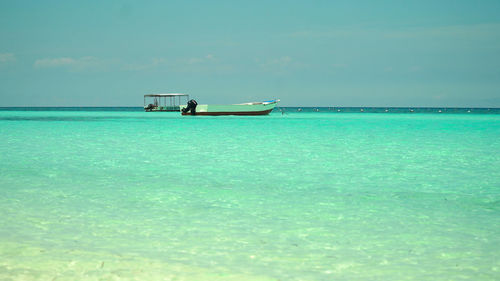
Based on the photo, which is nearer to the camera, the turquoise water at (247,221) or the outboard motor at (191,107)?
the turquoise water at (247,221)

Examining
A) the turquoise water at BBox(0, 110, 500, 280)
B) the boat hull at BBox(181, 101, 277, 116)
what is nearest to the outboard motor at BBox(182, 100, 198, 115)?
the boat hull at BBox(181, 101, 277, 116)

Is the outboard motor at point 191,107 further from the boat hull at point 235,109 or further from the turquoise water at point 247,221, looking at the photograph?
the turquoise water at point 247,221

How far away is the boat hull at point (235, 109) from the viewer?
62.0m

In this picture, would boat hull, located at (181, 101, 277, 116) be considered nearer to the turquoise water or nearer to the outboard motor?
the outboard motor

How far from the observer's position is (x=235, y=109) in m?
62.0

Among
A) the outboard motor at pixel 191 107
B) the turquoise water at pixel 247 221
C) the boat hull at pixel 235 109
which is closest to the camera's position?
the turquoise water at pixel 247 221

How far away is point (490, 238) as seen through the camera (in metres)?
5.44

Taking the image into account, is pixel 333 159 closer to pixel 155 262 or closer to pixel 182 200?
pixel 182 200

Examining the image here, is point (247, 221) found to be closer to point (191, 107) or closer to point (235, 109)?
point (235, 109)

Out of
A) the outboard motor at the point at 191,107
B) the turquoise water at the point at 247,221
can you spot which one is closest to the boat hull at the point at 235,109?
the outboard motor at the point at 191,107

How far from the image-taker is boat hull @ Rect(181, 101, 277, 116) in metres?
62.0

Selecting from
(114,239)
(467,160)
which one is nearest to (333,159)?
(467,160)

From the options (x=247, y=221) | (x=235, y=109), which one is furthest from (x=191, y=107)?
(x=247, y=221)

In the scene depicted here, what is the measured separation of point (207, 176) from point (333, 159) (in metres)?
4.76
